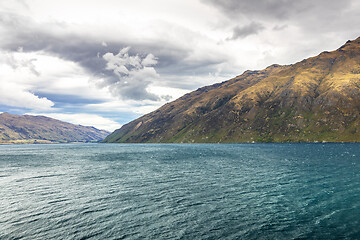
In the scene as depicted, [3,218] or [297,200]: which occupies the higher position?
[3,218]

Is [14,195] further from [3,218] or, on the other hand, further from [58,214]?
[58,214]

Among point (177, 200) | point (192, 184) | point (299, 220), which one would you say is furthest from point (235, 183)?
point (299, 220)

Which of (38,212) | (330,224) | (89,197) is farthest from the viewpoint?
(89,197)

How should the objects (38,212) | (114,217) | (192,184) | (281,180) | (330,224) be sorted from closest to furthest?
(330,224) < (114,217) < (38,212) < (192,184) < (281,180)

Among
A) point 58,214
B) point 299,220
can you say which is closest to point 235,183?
point 299,220

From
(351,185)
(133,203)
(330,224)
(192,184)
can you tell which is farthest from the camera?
(192,184)

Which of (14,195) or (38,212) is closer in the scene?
(38,212)

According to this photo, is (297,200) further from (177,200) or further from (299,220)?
(177,200)

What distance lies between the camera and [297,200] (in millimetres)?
43875

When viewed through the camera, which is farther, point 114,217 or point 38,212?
point 38,212

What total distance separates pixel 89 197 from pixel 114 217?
1632 centimetres

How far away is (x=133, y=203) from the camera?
43.8 metres

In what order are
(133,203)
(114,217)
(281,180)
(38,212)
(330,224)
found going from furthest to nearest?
A: (281,180) → (133,203) → (38,212) → (114,217) → (330,224)

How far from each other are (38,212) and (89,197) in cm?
1127
